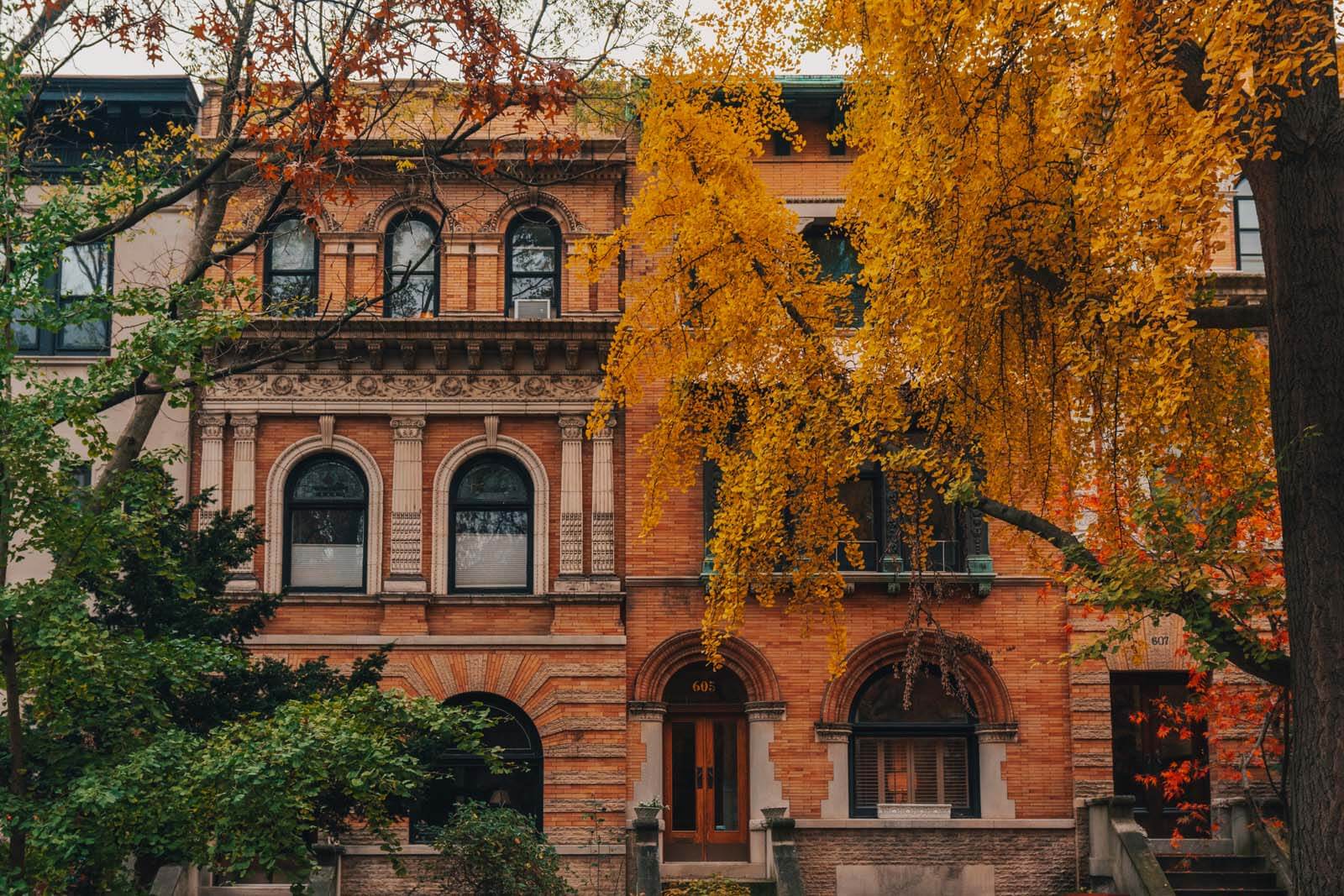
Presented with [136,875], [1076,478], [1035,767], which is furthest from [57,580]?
[1035,767]

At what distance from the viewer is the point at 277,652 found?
23.5 metres

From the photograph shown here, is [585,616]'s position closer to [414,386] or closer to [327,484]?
[414,386]

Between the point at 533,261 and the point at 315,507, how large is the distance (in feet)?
17.5

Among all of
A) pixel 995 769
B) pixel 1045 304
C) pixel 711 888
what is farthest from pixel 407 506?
pixel 1045 304

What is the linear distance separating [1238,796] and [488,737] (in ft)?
37.8

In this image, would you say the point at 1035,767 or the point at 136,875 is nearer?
the point at 136,875

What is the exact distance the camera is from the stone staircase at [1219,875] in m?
21.8

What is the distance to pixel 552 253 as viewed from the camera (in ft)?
82.7

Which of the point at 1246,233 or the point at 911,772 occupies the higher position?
the point at 1246,233

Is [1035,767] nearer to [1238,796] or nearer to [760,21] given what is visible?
[1238,796]

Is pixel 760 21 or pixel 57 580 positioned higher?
pixel 760 21

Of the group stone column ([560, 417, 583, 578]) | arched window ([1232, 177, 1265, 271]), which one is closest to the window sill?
stone column ([560, 417, 583, 578])

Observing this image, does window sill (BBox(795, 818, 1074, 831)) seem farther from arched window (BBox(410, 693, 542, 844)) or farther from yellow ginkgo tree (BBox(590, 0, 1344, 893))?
yellow ginkgo tree (BBox(590, 0, 1344, 893))

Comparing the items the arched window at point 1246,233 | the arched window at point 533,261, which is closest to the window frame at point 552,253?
the arched window at point 533,261
